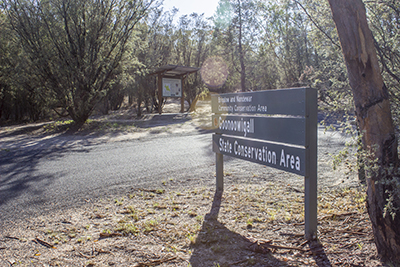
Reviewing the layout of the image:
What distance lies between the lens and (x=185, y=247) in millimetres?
2916

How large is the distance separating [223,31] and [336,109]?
88.8ft

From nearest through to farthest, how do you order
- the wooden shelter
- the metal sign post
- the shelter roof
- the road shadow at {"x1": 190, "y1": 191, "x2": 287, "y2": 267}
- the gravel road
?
1. the road shadow at {"x1": 190, "y1": 191, "x2": 287, "y2": 267}
2. the metal sign post
3. the gravel road
4. the shelter roof
5. the wooden shelter

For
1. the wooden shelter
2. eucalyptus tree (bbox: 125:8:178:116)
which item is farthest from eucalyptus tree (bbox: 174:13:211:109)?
the wooden shelter

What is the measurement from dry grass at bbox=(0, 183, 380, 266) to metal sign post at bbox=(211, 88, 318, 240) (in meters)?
0.39

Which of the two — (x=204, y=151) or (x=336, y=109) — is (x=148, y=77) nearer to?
(x=204, y=151)

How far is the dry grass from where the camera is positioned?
266cm

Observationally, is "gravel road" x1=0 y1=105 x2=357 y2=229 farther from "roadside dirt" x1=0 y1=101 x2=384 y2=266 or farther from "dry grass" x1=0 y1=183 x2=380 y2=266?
"dry grass" x1=0 y1=183 x2=380 y2=266

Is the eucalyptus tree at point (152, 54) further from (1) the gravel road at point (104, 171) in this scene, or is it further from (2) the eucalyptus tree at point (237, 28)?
(1) the gravel road at point (104, 171)

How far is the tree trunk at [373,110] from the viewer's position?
2432 millimetres

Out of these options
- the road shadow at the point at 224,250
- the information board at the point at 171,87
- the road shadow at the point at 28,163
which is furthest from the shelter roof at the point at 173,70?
the road shadow at the point at 224,250

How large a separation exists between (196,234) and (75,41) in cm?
1142

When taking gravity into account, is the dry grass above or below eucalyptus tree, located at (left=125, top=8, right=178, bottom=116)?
below

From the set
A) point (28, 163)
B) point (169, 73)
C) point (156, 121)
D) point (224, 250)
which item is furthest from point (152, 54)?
point (224, 250)

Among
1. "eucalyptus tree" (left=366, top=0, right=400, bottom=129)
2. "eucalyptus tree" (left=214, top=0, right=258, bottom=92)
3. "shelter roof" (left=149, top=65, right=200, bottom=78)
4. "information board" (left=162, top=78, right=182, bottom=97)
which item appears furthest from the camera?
"eucalyptus tree" (left=214, top=0, right=258, bottom=92)
